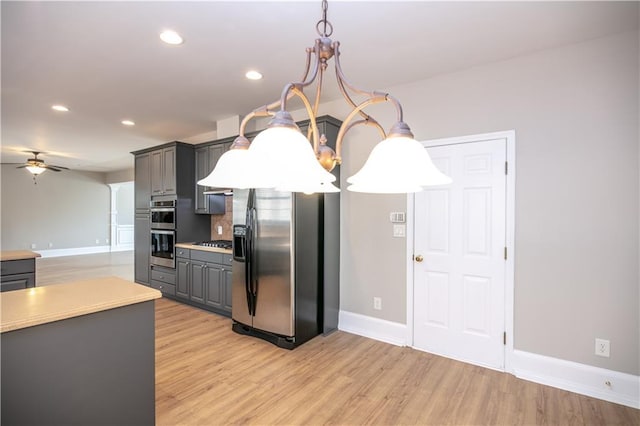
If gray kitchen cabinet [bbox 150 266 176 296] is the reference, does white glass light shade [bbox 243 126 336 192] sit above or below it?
above

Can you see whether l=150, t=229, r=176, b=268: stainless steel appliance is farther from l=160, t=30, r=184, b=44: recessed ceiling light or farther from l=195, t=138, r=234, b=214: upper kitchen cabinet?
l=160, t=30, r=184, b=44: recessed ceiling light

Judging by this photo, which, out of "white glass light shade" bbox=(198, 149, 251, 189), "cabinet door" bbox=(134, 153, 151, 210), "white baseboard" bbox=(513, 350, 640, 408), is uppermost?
"cabinet door" bbox=(134, 153, 151, 210)

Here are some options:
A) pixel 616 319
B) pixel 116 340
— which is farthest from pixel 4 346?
pixel 616 319

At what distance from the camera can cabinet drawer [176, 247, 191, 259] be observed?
4.55m

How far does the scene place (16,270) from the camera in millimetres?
3084

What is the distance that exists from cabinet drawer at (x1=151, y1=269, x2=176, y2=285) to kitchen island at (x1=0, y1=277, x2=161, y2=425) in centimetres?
311

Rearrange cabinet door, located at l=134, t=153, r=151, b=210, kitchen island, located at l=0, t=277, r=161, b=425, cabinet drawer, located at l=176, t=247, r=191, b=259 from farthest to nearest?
cabinet door, located at l=134, t=153, r=151, b=210
cabinet drawer, located at l=176, t=247, r=191, b=259
kitchen island, located at l=0, t=277, r=161, b=425

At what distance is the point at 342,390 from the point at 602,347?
6.56 feet

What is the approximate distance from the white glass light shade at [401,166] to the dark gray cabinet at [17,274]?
370 centimetres

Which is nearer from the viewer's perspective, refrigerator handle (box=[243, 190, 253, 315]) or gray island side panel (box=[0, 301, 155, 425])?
gray island side panel (box=[0, 301, 155, 425])

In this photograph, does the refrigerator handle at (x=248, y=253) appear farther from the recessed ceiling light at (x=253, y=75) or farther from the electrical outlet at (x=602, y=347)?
the electrical outlet at (x=602, y=347)

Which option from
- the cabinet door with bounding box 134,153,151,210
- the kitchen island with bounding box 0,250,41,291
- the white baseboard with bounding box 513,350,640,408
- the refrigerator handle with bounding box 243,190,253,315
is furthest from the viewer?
the cabinet door with bounding box 134,153,151,210

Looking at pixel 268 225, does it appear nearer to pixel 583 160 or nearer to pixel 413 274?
pixel 413 274

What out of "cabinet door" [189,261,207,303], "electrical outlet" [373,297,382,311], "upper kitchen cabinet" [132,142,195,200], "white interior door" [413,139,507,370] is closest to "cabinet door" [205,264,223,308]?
"cabinet door" [189,261,207,303]
